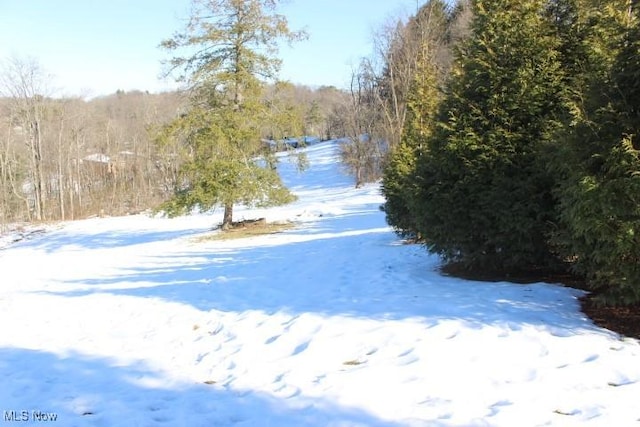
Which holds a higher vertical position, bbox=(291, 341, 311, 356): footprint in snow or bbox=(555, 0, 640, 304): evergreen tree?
bbox=(555, 0, 640, 304): evergreen tree

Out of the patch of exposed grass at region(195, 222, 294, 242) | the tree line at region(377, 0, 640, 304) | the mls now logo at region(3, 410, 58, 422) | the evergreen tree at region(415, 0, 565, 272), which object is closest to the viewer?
the mls now logo at region(3, 410, 58, 422)

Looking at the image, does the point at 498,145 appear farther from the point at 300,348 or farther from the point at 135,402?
the point at 135,402

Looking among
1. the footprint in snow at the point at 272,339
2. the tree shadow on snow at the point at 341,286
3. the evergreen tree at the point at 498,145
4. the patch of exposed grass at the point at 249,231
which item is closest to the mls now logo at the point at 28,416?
the footprint in snow at the point at 272,339

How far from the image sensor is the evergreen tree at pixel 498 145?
20.7ft

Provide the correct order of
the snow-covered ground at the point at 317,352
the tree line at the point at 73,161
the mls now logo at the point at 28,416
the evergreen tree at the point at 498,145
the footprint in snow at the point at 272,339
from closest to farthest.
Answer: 1. the snow-covered ground at the point at 317,352
2. the mls now logo at the point at 28,416
3. the footprint in snow at the point at 272,339
4. the evergreen tree at the point at 498,145
5. the tree line at the point at 73,161

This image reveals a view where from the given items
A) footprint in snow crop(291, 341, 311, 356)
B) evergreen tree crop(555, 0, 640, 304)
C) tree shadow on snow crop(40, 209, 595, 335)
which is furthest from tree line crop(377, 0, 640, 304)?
footprint in snow crop(291, 341, 311, 356)

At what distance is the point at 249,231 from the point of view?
1697cm

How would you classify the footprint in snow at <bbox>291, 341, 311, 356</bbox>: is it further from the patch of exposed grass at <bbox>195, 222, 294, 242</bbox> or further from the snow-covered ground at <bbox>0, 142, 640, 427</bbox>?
the patch of exposed grass at <bbox>195, 222, 294, 242</bbox>

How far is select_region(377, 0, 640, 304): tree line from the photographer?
15.4 feet

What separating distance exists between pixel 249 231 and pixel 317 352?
1247 cm

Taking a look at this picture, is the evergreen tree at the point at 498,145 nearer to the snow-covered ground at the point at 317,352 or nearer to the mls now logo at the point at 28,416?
the snow-covered ground at the point at 317,352

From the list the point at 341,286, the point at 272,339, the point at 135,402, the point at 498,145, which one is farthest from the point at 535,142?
the point at 135,402

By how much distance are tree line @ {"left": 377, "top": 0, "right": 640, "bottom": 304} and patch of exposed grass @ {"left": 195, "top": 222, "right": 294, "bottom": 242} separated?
9380 mm

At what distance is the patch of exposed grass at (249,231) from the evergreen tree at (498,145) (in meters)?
9.72
